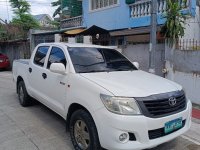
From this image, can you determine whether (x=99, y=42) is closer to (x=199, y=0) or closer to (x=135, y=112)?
(x=199, y=0)

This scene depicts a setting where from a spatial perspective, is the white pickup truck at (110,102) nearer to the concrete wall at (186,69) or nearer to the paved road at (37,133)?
the paved road at (37,133)

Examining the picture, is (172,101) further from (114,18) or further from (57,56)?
(114,18)

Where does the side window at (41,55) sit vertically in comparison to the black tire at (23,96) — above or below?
above

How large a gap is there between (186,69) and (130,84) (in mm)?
4169

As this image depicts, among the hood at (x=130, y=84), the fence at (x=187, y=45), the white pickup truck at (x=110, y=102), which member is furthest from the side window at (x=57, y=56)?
the fence at (x=187, y=45)

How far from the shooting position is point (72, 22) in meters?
16.5

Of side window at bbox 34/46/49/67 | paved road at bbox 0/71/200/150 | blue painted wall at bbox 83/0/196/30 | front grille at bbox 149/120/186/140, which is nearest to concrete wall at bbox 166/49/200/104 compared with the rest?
paved road at bbox 0/71/200/150

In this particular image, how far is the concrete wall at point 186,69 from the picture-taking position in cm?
696

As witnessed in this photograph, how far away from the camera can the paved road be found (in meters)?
4.29

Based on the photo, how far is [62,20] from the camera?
56.7ft

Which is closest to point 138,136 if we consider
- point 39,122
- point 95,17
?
point 39,122

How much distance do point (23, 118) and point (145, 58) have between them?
4.85m

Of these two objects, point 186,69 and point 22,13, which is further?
point 22,13

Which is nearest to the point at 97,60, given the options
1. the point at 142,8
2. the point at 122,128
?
the point at 122,128
